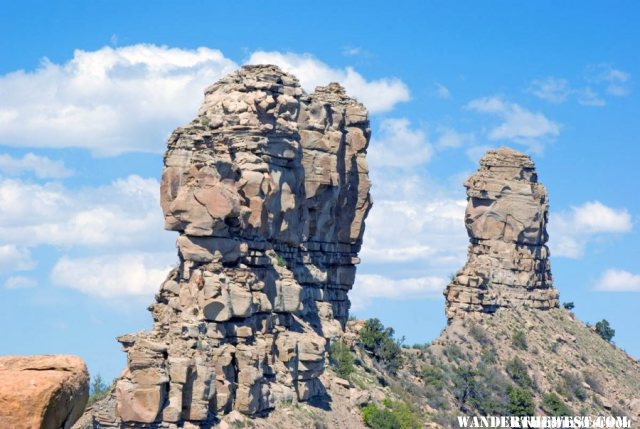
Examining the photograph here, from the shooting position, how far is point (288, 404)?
72.8m

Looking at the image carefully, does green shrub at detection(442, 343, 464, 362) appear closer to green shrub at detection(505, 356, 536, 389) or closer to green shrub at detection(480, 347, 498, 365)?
green shrub at detection(480, 347, 498, 365)

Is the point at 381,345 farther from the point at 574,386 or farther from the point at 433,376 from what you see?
the point at 574,386

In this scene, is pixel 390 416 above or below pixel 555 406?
below

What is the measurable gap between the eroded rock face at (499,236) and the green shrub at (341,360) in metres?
30.0

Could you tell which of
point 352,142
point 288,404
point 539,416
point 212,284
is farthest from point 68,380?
point 539,416

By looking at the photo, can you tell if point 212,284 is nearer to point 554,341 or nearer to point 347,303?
point 347,303

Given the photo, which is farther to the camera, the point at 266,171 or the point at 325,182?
the point at 325,182

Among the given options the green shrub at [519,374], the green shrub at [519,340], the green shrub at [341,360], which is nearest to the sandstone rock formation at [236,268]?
the green shrub at [341,360]

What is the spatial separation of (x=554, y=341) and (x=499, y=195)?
13.7 m

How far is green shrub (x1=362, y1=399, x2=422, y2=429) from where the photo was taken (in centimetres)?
8062

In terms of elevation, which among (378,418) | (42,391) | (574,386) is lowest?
(42,391)

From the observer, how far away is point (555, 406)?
109500mm

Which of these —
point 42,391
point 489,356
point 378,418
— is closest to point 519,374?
point 489,356

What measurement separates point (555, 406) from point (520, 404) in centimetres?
377
